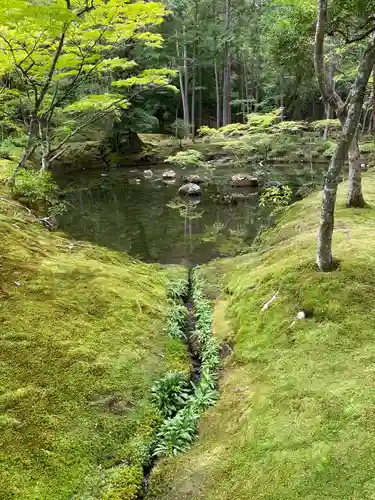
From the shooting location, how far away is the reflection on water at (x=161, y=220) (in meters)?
14.6

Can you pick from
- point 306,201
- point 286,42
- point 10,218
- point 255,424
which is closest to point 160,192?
point 306,201

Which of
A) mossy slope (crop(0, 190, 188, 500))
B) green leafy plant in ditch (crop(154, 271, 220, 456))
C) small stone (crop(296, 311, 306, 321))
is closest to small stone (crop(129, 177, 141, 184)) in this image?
mossy slope (crop(0, 190, 188, 500))

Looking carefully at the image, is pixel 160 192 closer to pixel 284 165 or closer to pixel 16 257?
pixel 284 165

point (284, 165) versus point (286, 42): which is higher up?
point (286, 42)

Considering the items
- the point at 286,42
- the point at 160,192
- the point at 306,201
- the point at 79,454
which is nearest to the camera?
the point at 79,454

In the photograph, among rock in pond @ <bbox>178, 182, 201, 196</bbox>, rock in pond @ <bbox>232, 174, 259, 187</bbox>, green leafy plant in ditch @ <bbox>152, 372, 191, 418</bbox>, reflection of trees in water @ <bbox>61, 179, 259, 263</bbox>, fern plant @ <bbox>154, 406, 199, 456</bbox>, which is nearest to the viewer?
fern plant @ <bbox>154, 406, 199, 456</bbox>

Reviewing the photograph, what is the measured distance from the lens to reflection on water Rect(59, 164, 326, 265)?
14594 mm

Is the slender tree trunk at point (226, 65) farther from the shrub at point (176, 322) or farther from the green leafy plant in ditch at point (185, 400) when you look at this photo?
the green leafy plant in ditch at point (185, 400)

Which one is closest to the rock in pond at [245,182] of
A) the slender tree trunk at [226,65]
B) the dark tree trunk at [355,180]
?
the dark tree trunk at [355,180]

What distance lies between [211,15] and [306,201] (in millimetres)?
31715

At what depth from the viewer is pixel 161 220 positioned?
18.6m

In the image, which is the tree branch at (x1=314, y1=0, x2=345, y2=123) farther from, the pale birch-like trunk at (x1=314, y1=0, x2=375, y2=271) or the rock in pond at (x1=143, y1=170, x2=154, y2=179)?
the rock in pond at (x1=143, y1=170, x2=154, y2=179)

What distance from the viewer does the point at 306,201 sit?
15.1 meters

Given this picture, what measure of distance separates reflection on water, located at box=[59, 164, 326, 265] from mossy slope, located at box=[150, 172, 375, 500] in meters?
6.27
